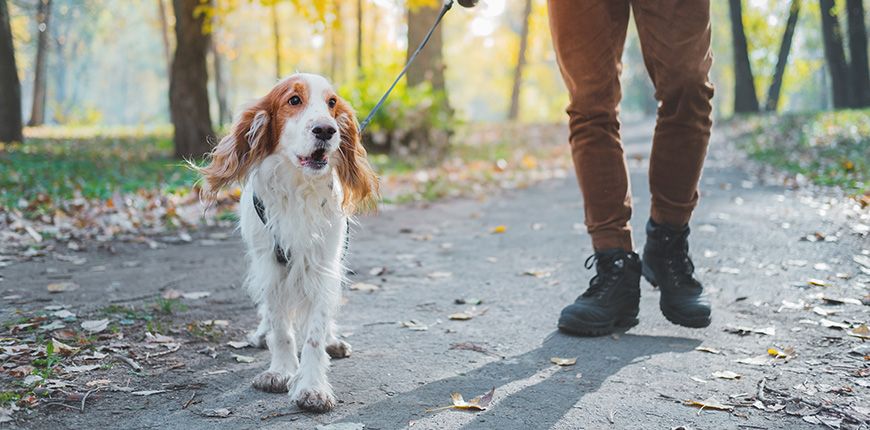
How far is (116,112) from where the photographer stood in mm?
99312

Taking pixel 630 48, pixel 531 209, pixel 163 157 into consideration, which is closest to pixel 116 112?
pixel 630 48

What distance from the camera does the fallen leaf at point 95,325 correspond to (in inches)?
140

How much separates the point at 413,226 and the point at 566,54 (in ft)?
12.8

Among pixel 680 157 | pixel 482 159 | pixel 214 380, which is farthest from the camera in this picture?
pixel 482 159

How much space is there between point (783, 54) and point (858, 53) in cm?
669

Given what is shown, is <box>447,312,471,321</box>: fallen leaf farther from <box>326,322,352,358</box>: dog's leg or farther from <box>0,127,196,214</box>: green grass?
<box>0,127,196,214</box>: green grass

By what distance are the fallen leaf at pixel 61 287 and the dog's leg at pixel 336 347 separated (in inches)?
80.7

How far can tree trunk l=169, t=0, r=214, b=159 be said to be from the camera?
1141cm

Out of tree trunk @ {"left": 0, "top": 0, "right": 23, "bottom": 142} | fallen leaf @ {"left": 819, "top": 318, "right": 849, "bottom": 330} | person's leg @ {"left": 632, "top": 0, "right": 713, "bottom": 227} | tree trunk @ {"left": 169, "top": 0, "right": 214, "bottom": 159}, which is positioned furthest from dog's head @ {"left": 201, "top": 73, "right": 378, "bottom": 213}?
tree trunk @ {"left": 0, "top": 0, "right": 23, "bottom": 142}

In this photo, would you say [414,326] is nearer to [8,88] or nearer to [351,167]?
[351,167]

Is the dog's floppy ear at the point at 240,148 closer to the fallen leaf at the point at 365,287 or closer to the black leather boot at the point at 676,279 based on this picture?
the fallen leaf at the point at 365,287

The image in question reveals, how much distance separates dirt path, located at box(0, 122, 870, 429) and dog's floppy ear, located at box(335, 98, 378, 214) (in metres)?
0.71

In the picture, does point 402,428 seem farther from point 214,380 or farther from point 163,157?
point 163,157

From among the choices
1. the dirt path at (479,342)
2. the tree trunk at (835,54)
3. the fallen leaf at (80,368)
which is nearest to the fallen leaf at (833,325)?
the dirt path at (479,342)
